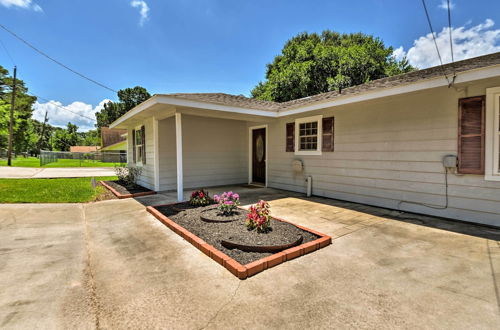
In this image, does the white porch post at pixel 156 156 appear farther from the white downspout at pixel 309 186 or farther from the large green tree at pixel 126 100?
the large green tree at pixel 126 100

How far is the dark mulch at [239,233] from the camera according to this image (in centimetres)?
284

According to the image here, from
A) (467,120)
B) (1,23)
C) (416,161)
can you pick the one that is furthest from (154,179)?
(1,23)

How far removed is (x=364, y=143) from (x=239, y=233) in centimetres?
386

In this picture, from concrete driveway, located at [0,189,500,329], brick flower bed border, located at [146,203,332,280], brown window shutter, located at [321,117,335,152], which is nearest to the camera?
concrete driveway, located at [0,189,500,329]

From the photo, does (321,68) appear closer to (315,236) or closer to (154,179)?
(154,179)

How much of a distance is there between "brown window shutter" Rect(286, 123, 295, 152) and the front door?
49.7 inches

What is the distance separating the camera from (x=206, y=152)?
809cm

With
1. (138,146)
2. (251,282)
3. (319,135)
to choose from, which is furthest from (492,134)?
(138,146)

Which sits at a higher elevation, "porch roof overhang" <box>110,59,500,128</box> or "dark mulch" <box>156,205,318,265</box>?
"porch roof overhang" <box>110,59,500,128</box>

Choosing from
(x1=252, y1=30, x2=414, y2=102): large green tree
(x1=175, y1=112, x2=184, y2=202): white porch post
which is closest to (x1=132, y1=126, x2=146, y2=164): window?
(x1=175, y1=112, x2=184, y2=202): white porch post

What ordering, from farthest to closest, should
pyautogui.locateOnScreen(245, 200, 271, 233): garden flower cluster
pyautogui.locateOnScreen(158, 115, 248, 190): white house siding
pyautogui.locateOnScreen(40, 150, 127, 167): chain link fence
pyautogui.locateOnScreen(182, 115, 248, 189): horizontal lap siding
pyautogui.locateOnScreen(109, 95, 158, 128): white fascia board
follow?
1. pyautogui.locateOnScreen(40, 150, 127, 167): chain link fence
2. pyautogui.locateOnScreen(182, 115, 248, 189): horizontal lap siding
3. pyautogui.locateOnScreen(158, 115, 248, 190): white house siding
4. pyautogui.locateOnScreen(109, 95, 158, 128): white fascia board
5. pyautogui.locateOnScreen(245, 200, 271, 233): garden flower cluster

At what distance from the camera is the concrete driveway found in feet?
5.86

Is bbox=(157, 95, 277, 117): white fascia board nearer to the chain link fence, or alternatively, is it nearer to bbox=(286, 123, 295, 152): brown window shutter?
bbox=(286, 123, 295, 152): brown window shutter

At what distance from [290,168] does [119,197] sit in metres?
5.07
